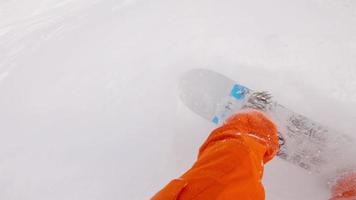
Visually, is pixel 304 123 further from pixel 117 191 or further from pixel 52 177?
pixel 52 177

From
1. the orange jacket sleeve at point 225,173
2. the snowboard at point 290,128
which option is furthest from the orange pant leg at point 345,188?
the orange jacket sleeve at point 225,173

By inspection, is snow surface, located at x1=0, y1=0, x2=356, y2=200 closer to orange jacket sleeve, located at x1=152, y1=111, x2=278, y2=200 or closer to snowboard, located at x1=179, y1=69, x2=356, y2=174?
snowboard, located at x1=179, y1=69, x2=356, y2=174

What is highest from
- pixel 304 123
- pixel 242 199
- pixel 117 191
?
pixel 242 199

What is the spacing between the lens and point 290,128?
0.93m

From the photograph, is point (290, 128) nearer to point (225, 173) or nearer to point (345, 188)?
point (345, 188)

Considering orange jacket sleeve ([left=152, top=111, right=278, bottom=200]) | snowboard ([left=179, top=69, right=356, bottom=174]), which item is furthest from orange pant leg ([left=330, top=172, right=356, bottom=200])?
orange jacket sleeve ([left=152, top=111, right=278, bottom=200])

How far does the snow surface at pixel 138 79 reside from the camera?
103 centimetres

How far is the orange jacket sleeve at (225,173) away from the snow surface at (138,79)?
335 millimetres

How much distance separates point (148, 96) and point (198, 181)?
0.58m

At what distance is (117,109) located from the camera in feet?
3.72

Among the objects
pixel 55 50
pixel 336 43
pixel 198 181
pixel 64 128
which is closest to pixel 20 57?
pixel 55 50

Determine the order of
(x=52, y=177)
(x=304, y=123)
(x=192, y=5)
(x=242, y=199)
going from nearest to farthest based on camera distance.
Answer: (x=242, y=199)
(x=304, y=123)
(x=52, y=177)
(x=192, y=5)

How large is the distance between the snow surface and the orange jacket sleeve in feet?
1.10

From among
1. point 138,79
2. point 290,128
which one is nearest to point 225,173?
point 290,128
